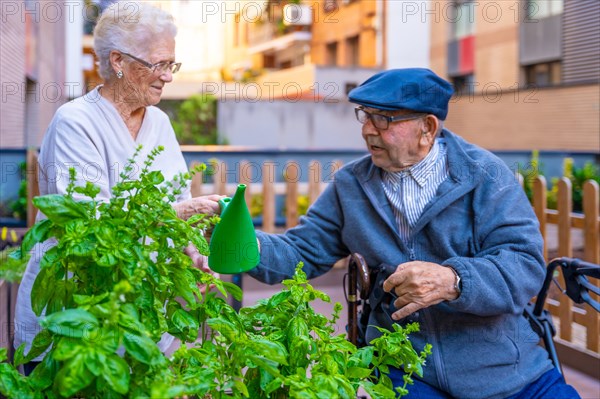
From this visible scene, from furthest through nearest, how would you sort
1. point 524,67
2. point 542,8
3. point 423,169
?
point 524,67
point 542,8
point 423,169

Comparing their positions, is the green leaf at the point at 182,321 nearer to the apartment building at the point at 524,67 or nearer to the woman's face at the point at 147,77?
the woman's face at the point at 147,77

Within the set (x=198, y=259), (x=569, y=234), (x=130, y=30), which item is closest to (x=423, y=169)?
(x=198, y=259)

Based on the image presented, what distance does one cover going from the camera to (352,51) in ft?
100

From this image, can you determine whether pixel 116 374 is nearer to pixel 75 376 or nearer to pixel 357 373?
pixel 75 376

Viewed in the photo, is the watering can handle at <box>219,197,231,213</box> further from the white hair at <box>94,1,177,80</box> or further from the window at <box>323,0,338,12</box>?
the window at <box>323,0,338,12</box>

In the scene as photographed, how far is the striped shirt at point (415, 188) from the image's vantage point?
101 inches

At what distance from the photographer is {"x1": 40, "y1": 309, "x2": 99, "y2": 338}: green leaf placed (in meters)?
1.28

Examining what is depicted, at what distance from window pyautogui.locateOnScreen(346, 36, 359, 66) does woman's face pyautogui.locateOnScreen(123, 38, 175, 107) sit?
2793 centimetres

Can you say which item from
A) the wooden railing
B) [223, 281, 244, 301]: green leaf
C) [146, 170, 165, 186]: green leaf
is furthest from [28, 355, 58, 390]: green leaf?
the wooden railing

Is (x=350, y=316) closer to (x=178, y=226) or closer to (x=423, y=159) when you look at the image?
(x=423, y=159)

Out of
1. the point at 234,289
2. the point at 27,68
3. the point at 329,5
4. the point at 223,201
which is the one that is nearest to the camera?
the point at 234,289

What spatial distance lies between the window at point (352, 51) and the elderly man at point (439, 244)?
28.0 meters

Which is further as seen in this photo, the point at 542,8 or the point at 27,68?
the point at 542,8

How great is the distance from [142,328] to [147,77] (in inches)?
57.1
